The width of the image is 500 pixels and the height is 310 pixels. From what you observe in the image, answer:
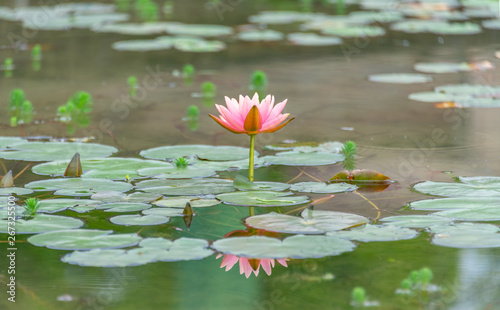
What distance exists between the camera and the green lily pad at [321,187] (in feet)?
9.01

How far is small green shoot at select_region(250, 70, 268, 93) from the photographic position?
465 centimetres

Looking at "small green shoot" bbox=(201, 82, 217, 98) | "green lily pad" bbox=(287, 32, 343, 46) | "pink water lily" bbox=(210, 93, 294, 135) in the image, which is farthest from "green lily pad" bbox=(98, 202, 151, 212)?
"green lily pad" bbox=(287, 32, 343, 46)

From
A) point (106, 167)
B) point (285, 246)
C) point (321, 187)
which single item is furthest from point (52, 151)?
point (285, 246)

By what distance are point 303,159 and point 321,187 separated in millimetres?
405

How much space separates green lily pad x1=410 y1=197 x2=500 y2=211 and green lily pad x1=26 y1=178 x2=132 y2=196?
103cm

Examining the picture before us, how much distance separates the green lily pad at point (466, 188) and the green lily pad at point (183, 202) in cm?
75

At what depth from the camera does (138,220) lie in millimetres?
2430

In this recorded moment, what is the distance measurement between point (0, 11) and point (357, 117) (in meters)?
5.29

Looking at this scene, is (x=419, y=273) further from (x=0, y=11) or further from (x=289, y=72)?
(x=0, y=11)

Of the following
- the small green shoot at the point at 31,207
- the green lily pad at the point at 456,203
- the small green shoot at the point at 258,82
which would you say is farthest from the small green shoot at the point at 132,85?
the green lily pad at the point at 456,203

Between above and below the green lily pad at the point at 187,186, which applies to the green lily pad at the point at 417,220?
below

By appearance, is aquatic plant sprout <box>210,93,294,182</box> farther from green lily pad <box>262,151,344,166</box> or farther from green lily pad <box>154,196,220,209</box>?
green lily pad <box>262,151,344,166</box>

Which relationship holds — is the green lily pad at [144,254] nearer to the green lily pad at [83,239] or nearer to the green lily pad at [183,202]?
the green lily pad at [83,239]

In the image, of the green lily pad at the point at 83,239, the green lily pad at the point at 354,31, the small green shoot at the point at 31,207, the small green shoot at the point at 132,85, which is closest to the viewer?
the green lily pad at the point at 83,239
